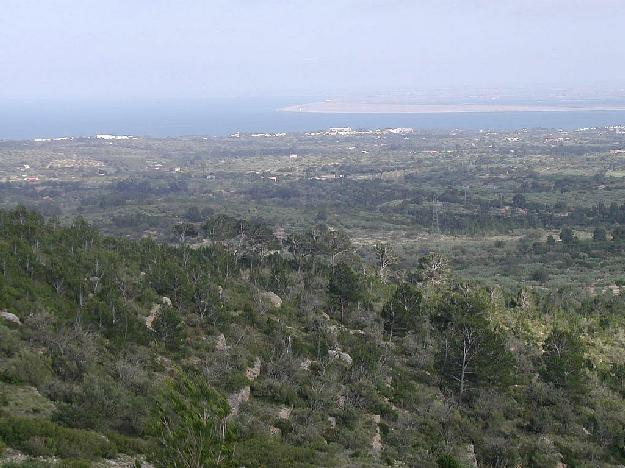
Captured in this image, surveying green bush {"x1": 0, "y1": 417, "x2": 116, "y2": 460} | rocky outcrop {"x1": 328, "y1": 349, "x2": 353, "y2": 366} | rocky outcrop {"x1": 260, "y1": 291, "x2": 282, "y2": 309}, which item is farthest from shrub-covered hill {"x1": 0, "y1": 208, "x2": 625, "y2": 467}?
rocky outcrop {"x1": 260, "y1": 291, "x2": 282, "y2": 309}

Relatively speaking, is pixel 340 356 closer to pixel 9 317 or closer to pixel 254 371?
pixel 254 371

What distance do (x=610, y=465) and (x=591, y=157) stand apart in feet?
515

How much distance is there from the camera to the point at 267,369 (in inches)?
901

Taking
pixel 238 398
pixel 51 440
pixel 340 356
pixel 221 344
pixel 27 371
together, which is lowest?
pixel 340 356

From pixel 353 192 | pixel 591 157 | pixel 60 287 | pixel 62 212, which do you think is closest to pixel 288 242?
pixel 60 287

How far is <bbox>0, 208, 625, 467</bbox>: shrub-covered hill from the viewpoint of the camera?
1347cm

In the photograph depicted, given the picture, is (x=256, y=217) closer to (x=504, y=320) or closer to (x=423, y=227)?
(x=423, y=227)

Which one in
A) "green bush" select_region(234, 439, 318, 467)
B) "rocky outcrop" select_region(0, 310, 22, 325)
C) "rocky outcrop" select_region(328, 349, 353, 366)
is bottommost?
"rocky outcrop" select_region(328, 349, 353, 366)

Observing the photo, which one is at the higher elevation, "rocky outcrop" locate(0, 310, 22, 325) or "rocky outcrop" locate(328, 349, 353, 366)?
"rocky outcrop" locate(0, 310, 22, 325)

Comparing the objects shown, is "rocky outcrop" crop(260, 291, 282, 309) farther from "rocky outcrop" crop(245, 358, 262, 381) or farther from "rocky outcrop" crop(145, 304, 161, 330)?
"rocky outcrop" crop(245, 358, 262, 381)

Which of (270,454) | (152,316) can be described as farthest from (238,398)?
(152,316)

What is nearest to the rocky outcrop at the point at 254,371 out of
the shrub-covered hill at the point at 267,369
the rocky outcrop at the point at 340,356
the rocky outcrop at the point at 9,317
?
the shrub-covered hill at the point at 267,369

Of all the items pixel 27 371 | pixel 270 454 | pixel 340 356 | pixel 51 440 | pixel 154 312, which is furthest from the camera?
pixel 154 312

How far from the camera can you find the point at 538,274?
5944cm
